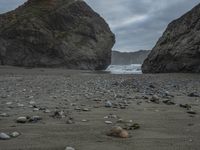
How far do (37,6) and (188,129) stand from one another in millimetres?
35511

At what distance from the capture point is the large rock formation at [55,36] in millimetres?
33844

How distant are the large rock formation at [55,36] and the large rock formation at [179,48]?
12858mm

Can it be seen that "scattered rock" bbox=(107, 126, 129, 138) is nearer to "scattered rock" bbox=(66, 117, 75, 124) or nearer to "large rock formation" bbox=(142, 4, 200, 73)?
"scattered rock" bbox=(66, 117, 75, 124)

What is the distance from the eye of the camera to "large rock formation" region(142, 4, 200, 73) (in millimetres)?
18344

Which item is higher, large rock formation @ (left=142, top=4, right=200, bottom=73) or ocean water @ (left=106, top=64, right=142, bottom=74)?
large rock formation @ (left=142, top=4, right=200, bottom=73)

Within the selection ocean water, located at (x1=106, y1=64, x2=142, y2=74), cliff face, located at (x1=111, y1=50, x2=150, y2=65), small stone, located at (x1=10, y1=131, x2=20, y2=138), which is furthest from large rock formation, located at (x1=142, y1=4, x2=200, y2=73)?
cliff face, located at (x1=111, y1=50, x2=150, y2=65)

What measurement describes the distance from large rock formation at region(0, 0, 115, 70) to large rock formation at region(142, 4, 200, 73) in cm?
1286

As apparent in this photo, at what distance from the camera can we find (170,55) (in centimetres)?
2028

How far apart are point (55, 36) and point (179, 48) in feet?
57.8

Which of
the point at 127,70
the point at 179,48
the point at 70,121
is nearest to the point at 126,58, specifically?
the point at 127,70

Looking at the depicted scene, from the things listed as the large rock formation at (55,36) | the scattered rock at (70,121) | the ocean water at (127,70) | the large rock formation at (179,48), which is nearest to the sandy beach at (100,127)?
the scattered rock at (70,121)

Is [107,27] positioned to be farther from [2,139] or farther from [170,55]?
[2,139]

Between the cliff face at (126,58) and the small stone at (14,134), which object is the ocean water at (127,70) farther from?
the cliff face at (126,58)

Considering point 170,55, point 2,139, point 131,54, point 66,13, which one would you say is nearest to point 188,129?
point 2,139
